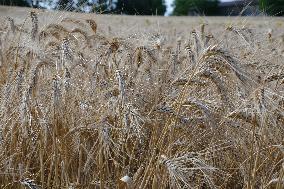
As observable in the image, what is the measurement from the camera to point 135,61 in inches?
99.4

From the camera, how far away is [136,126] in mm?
1782

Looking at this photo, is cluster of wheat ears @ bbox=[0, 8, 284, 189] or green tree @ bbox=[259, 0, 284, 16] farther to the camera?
green tree @ bbox=[259, 0, 284, 16]

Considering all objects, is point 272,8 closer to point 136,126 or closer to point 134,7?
point 134,7

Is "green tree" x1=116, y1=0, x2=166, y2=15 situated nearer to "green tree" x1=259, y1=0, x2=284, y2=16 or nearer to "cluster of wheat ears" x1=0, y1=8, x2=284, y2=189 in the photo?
"green tree" x1=259, y1=0, x2=284, y2=16

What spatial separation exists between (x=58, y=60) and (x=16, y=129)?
0.33 metres

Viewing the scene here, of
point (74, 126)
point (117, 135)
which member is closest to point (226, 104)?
point (117, 135)

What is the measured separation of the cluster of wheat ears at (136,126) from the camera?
190 cm

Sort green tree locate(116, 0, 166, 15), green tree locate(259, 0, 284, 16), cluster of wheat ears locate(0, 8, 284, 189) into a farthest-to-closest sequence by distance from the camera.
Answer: green tree locate(116, 0, 166, 15) < green tree locate(259, 0, 284, 16) < cluster of wheat ears locate(0, 8, 284, 189)

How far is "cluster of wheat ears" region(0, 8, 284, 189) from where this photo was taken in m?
1.90

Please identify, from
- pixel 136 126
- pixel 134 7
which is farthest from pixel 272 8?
pixel 136 126

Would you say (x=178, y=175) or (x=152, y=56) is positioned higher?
(x=152, y=56)

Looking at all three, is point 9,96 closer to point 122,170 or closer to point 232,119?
point 122,170

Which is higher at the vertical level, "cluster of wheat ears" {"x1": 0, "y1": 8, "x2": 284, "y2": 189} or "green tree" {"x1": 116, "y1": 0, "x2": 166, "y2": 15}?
"green tree" {"x1": 116, "y1": 0, "x2": 166, "y2": 15}

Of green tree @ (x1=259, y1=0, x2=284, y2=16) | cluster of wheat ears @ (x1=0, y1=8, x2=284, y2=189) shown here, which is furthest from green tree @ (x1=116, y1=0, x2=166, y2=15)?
cluster of wheat ears @ (x1=0, y1=8, x2=284, y2=189)
